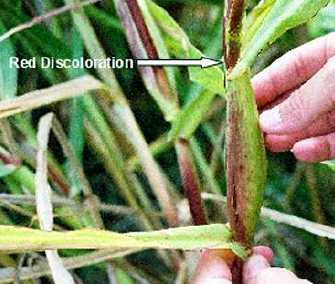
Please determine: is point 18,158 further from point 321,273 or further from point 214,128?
point 321,273

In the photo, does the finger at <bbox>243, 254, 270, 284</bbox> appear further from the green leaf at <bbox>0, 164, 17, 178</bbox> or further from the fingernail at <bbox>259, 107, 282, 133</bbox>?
the green leaf at <bbox>0, 164, 17, 178</bbox>

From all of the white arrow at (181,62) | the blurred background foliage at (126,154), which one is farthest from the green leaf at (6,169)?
the white arrow at (181,62)

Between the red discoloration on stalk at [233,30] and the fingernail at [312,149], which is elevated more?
the red discoloration on stalk at [233,30]

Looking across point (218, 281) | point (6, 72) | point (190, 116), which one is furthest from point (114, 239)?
point (6, 72)

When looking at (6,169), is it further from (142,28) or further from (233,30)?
(233,30)

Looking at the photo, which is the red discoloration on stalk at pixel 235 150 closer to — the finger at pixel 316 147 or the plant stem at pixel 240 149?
the plant stem at pixel 240 149

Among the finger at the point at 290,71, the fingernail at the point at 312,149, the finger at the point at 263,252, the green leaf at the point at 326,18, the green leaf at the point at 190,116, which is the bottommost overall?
the finger at the point at 263,252

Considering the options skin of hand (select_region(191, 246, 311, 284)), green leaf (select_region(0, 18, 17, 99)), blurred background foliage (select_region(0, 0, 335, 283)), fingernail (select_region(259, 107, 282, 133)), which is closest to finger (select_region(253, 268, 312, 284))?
skin of hand (select_region(191, 246, 311, 284))
